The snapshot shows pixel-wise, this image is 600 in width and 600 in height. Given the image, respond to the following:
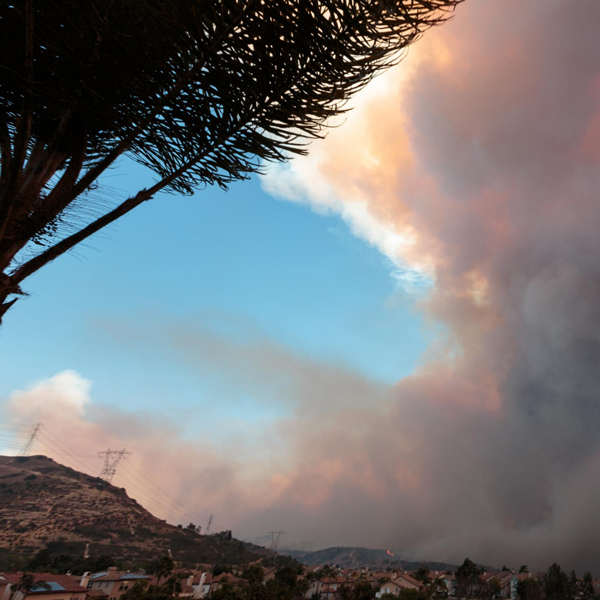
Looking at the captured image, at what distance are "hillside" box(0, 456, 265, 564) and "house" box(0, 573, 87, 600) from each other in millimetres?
41121

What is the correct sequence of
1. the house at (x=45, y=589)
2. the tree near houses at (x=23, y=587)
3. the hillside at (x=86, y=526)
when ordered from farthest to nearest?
1. the hillside at (x=86, y=526)
2. the house at (x=45, y=589)
3. the tree near houses at (x=23, y=587)

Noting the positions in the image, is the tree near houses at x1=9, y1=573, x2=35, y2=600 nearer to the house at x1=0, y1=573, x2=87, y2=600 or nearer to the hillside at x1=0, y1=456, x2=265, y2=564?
the house at x1=0, y1=573, x2=87, y2=600

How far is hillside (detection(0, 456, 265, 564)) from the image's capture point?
297 ft

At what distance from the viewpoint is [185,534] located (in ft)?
442

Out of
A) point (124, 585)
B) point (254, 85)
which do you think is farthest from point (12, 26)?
point (124, 585)

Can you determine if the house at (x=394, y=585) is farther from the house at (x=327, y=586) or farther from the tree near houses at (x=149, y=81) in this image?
the tree near houses at (x=149, y=81)

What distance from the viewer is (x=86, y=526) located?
107 meters

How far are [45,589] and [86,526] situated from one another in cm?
7319

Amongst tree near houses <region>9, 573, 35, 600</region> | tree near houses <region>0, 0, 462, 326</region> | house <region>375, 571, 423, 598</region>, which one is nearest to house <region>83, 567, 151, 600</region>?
tree near houses <region>9, 573, 35, 600</region>

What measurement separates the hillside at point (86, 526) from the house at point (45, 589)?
41.1m

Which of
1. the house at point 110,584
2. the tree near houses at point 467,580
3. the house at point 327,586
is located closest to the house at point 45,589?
the house at point 110,584

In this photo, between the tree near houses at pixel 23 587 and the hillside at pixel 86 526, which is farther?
the hillside at pixel 86 526

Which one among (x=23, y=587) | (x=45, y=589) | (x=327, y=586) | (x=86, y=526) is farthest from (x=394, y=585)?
(x=86, y=526)

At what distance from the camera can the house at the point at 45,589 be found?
43.2 metres
